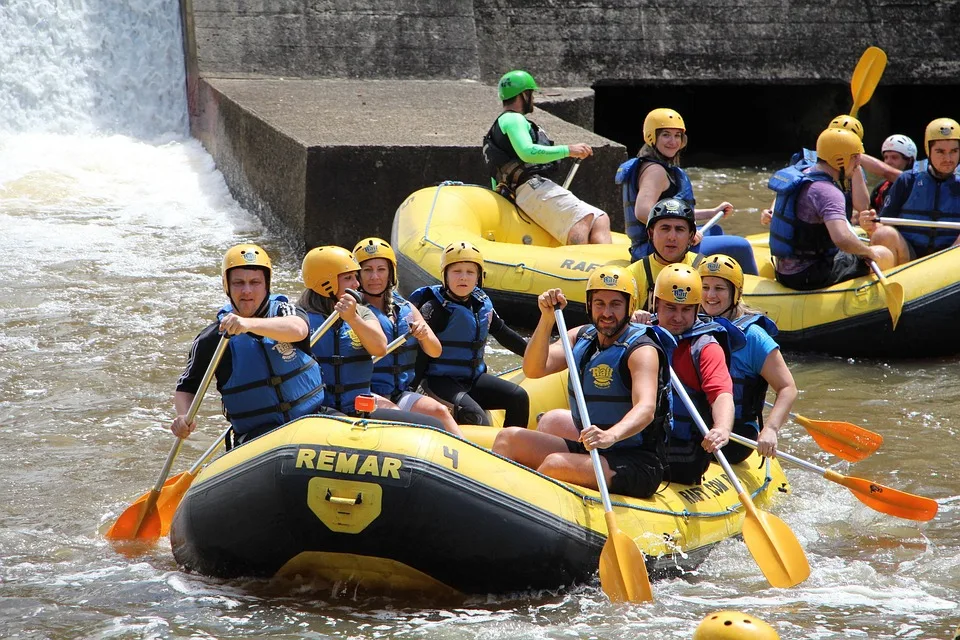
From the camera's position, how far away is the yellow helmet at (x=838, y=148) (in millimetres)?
6996

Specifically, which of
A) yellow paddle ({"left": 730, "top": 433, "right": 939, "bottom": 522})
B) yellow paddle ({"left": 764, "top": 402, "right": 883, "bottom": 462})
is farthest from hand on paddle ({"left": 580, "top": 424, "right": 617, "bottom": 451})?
yellow paddle ({"left": 764, "top": 402, "right": 883, "bottom": 462})

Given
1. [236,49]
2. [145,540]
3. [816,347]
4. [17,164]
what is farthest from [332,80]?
[145,540]

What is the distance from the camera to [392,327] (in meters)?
5.35

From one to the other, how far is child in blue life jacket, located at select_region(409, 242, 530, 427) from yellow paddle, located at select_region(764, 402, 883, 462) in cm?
123

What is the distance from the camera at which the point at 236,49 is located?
12.9 m

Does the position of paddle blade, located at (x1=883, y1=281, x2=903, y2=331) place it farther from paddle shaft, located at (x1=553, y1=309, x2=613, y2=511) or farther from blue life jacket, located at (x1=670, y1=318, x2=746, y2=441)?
paddle shaft, located at (x1=553, y1=309, x2=613, y2=511)

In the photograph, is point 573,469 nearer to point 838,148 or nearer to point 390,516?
point 390,516

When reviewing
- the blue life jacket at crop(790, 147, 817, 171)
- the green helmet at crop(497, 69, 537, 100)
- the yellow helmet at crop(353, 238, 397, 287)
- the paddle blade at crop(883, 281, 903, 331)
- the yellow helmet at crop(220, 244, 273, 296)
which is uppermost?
the green helmet at crop(497, 69, 537, 100)

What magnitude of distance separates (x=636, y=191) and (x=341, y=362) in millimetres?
2852

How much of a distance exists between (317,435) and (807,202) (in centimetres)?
377

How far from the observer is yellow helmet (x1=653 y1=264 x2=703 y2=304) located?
482cm

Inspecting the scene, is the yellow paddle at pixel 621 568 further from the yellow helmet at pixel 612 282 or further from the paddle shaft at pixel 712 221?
the paddle shaft at pixel 712 221

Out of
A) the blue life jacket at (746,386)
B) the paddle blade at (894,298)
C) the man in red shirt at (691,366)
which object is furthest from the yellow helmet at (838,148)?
the man in red shirt at (691,366)

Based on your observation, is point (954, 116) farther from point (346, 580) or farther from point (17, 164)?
point (346, 580)
